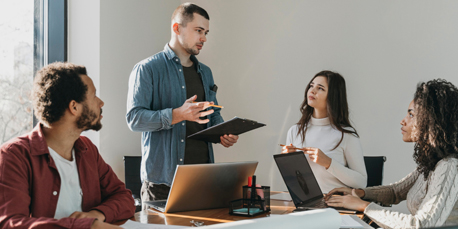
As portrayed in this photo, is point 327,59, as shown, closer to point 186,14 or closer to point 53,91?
point 186,14

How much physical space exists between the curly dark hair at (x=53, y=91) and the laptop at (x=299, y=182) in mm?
849

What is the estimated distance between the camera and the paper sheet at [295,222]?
0.76 m

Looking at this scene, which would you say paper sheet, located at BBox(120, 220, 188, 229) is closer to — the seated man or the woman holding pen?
the seated man

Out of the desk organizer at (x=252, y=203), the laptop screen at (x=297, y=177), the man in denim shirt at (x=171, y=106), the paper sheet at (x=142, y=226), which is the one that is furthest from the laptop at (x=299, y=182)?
the paper sheet at (x=142, y=226)

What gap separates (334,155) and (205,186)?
38.7 inches

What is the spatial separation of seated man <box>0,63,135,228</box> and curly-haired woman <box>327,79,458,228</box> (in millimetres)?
958

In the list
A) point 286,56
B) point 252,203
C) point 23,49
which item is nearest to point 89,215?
point 252,203

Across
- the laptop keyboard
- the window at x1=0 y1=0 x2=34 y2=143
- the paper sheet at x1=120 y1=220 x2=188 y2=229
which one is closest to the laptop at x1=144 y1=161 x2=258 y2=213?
the paper sheet at x1=120 y1=220 x2=188 y2=229

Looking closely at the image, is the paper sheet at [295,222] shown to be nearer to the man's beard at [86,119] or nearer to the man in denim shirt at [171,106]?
the man's beard at [86,119]

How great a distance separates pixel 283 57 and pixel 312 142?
1.55 meters

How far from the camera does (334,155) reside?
2271mm

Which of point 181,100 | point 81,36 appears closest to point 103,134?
point 81,36

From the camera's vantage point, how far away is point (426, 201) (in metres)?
1.42

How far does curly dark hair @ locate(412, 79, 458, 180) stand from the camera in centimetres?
152
